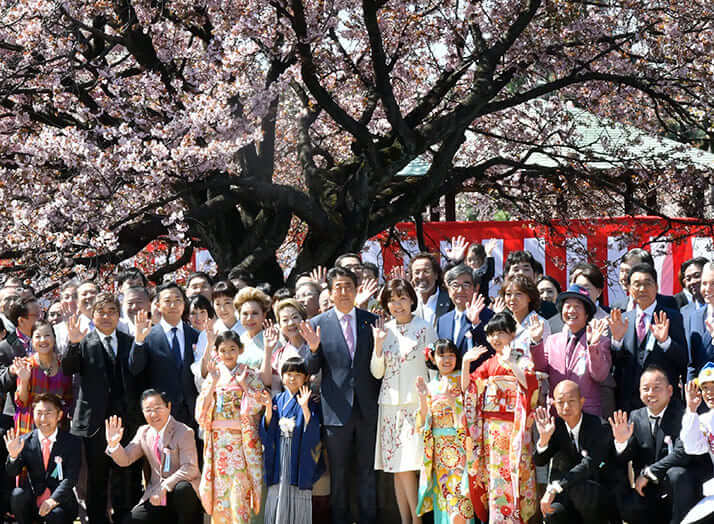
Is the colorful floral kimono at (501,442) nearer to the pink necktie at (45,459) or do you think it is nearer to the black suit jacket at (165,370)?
the black suit jacket at (165,370)

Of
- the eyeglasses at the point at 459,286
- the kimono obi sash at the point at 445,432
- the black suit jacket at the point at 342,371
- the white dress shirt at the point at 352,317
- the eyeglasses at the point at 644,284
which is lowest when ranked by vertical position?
the kimono obi sash at the point at 445,432

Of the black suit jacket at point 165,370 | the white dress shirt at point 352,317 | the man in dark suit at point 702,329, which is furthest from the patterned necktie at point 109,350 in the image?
the man in dark suit at point 702,329

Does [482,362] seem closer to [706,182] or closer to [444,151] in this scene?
[444,151]

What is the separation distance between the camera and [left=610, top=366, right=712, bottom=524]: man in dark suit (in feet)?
16.5

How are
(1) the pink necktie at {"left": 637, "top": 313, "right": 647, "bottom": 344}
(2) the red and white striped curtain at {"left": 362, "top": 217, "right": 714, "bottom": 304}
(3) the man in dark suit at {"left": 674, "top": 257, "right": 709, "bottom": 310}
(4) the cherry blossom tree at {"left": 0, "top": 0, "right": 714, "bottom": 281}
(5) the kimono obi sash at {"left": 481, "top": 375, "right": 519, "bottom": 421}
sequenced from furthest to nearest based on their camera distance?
(2) the red and white striped curtain at {"left": 362, "top": 217, "right": 714, "bottom": 304} → (4) the cherry blossom tree at {"left": 0, "top": 0, "right": 714, "bottom": 281} → (3) the man in dark suit at {"left": 674, "top": 257, "right": 709, "bottom": 310} → (1) the pink necktie at {"left": 637, "top": 313, "right": 647, "bottom": 344} → (5) the kimono obi sash at {"left": 481, "top": 375, "right": 519, "bottom": 421}

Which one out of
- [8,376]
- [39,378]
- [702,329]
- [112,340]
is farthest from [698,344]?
[8,376]

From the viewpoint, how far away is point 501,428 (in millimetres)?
5484

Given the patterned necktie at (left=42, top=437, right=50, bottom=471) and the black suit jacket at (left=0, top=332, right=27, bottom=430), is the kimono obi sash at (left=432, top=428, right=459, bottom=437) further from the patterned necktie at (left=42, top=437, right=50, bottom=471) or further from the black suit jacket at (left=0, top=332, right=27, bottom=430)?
the black suit jacket at (left=0, top=332, right=27, bottom=430)

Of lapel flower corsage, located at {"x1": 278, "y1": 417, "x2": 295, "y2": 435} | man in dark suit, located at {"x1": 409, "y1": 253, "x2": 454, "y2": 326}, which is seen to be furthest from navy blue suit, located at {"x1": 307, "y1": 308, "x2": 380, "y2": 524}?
man in dark suit, located at {"x1": 409, "y1": 253, "x2": 454, "y2": 326}

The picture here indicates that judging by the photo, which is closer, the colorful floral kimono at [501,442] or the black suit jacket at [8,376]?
Answer: the colorful floral kimono at [501,442]

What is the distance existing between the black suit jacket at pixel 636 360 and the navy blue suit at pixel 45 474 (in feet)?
11.3

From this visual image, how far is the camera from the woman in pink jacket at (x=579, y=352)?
5527 millimetres

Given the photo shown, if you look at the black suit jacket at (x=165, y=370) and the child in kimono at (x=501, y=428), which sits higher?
the black suit jacket at (x=165, y=370)

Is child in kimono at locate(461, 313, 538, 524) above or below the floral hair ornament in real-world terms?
below
